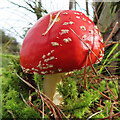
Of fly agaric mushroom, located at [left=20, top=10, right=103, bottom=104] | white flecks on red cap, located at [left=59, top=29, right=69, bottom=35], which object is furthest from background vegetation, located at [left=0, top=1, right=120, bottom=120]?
white flecks on red cap, located at [left=59, top=29, right=69, bottom=35]

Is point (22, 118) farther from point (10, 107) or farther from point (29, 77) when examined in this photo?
point (29, 77)

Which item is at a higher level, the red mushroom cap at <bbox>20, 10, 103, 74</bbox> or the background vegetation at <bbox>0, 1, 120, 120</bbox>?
the red mushroom cap at <bbox>20, 10, 103, 74</bbox>

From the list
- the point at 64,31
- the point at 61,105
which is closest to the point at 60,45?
the point at 64,31

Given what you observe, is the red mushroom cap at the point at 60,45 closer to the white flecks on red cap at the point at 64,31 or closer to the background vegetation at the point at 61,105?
the white flecks on red cap at the point at 64,31

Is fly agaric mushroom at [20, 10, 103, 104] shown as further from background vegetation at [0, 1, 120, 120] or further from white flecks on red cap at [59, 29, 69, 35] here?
background vegetation at [0, 1, 120, 120]

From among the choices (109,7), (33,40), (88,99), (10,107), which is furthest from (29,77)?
(109,7)

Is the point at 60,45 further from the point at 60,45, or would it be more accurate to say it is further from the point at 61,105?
the point at 61,105

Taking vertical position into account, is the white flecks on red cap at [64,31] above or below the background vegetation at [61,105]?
above

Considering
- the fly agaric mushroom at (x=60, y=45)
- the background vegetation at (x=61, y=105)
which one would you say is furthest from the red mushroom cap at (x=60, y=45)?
the background vegetation at (x=61, y=105)
